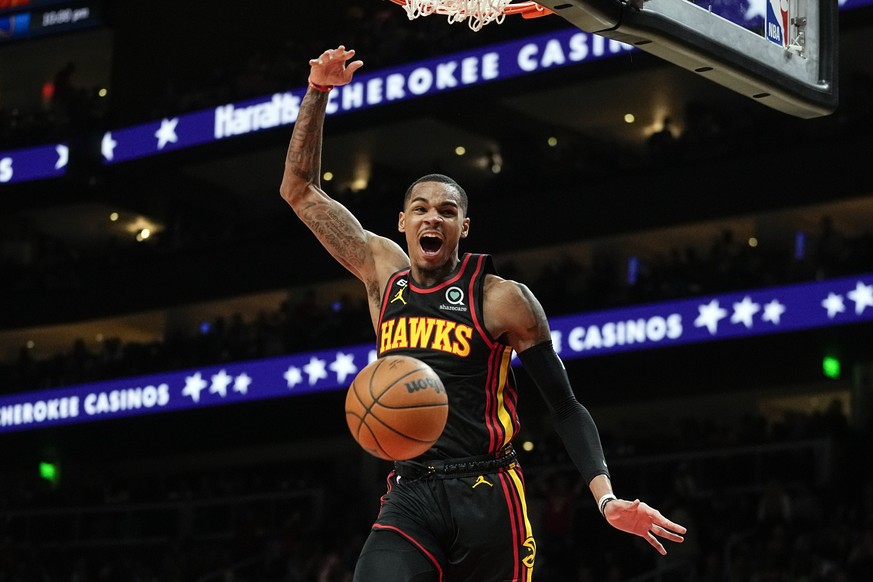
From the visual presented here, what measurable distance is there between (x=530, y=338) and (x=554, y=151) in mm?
21139

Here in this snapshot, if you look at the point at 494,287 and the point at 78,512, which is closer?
the point at 494,287

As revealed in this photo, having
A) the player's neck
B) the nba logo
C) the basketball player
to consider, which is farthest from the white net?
the player's neck

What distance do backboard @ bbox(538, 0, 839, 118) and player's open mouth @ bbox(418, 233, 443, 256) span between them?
986 mm

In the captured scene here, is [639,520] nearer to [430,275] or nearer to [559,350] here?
[430,275]

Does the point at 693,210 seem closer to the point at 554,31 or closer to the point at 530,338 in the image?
the point at 554,31

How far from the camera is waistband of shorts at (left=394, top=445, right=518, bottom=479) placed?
5184 millimetres

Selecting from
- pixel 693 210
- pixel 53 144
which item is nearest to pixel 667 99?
pixel 693 210

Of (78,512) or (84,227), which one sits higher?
(84,227)

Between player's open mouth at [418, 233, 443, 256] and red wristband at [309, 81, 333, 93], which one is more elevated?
red wristband at [309, 81, 333, 93]

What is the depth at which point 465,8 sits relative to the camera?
632 centimetres

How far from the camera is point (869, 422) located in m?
20.2

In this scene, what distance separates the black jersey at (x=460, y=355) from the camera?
5234 millimetres

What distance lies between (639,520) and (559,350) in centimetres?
1552

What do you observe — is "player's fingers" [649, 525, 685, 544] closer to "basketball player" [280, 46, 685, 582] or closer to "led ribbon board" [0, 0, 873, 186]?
"basketball player" [280, 46, 685, 582]
